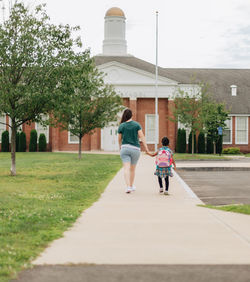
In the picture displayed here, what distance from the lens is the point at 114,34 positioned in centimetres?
5000

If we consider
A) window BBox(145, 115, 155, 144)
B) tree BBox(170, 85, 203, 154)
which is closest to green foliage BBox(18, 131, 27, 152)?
window BBox(145, 115, 155, 144)

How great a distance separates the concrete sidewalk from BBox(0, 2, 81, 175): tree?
7.48 meters

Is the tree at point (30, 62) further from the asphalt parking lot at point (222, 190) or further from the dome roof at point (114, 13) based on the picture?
the dome roof at point (114, 13)

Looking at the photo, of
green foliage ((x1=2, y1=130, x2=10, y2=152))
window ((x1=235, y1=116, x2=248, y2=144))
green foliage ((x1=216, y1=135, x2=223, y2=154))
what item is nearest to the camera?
green foliage ((x1=216, y1=135, x2=223, y2=154))

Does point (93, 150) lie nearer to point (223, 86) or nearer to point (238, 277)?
point (223, 86)

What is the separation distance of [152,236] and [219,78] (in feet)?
151

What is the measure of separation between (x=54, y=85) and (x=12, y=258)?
1214 centimetres

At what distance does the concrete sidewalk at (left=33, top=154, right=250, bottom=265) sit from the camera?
18.6ft

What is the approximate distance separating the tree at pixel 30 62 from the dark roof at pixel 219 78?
27.4 meters

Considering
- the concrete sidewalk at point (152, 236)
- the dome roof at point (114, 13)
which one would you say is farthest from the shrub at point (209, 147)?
the concrete sidewalk at point (152, 236)

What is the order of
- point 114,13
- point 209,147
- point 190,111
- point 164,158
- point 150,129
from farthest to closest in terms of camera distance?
point 114,13 < point 150,129 < point 209,147 < point 190,111 < point 164,158

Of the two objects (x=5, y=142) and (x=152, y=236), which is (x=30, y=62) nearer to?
(x=152, y=236)

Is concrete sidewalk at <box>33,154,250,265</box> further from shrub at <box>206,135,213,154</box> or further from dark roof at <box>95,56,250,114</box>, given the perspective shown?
dark roof at <box>95,56,250,114</box>

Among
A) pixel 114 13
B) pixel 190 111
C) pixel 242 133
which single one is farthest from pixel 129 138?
pixel 114 13
